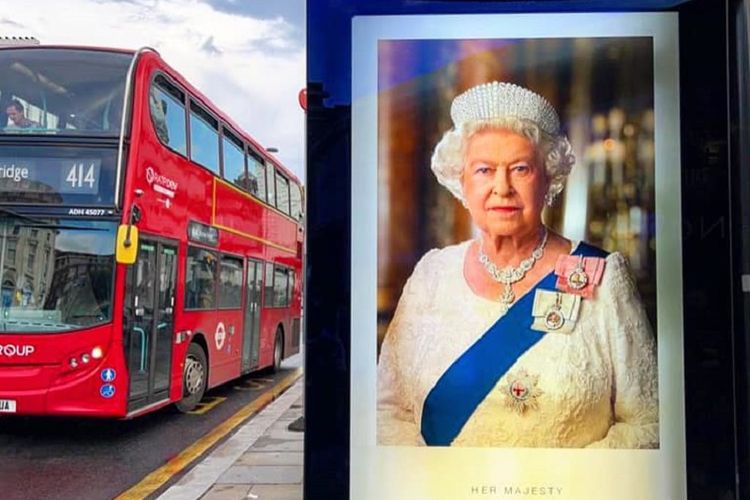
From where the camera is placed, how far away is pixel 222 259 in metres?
6.80

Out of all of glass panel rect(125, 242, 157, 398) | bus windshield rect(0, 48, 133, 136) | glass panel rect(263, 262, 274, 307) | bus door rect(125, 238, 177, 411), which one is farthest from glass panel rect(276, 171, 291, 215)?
bus windshield rect(0, 48, 133, 136)

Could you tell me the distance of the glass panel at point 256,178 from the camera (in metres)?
5.43

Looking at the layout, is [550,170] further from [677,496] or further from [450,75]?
[677,496]

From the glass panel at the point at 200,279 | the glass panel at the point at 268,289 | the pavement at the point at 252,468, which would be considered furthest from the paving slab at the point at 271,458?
the glass panel at the point at 268,289

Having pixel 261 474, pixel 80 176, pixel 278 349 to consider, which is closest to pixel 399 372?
pixel 261 474

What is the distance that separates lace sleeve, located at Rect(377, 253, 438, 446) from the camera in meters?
1.75

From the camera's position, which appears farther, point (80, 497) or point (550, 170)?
point (80, 497)

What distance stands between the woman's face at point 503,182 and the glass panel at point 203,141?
337 cm

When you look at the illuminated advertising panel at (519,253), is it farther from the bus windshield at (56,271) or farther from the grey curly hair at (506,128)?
the bus windshield at (56,271)

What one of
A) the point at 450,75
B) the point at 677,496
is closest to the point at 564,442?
the point at 677,496

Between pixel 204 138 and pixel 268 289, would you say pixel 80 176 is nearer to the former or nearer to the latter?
pixel 204 138

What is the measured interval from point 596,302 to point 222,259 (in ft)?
17.9

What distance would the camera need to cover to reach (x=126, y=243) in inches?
217

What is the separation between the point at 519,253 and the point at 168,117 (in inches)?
180
